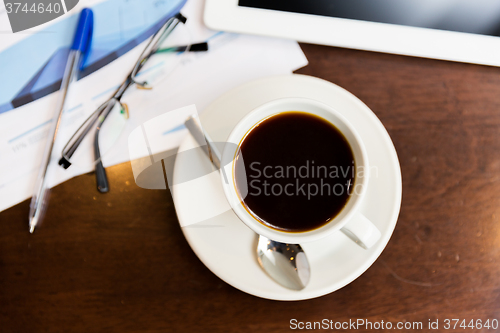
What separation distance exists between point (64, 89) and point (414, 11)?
23.8 inches

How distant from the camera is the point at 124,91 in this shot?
592mm

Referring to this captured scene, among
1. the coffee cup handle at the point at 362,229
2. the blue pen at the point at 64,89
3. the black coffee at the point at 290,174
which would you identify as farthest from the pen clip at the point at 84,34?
the coffee cup handle at the point at 362,229

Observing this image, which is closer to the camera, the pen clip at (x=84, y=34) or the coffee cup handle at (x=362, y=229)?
the coffee cup handle at (x=362, y=229)

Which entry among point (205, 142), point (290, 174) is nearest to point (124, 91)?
point (205, 142)

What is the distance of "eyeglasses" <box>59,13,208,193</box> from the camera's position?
586mm

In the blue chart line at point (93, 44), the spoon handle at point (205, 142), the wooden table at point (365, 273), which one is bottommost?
the wooden table at point (365, 273)

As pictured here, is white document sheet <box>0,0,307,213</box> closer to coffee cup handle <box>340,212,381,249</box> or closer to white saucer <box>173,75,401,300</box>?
white saucer <box>173,75,401,300</box>

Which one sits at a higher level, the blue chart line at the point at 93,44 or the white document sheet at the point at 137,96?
the blue chart line at the point at 93,44

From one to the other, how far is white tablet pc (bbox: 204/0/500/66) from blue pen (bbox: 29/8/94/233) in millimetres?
218

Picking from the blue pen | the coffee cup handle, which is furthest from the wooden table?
the coffee cup handle

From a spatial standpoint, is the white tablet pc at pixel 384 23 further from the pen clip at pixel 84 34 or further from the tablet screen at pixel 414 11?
the pen clip at pixel 84 34

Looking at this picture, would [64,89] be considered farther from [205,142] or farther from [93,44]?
[205,142]

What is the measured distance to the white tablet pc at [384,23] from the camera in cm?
55

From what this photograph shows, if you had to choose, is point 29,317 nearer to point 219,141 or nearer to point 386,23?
point 219,141
